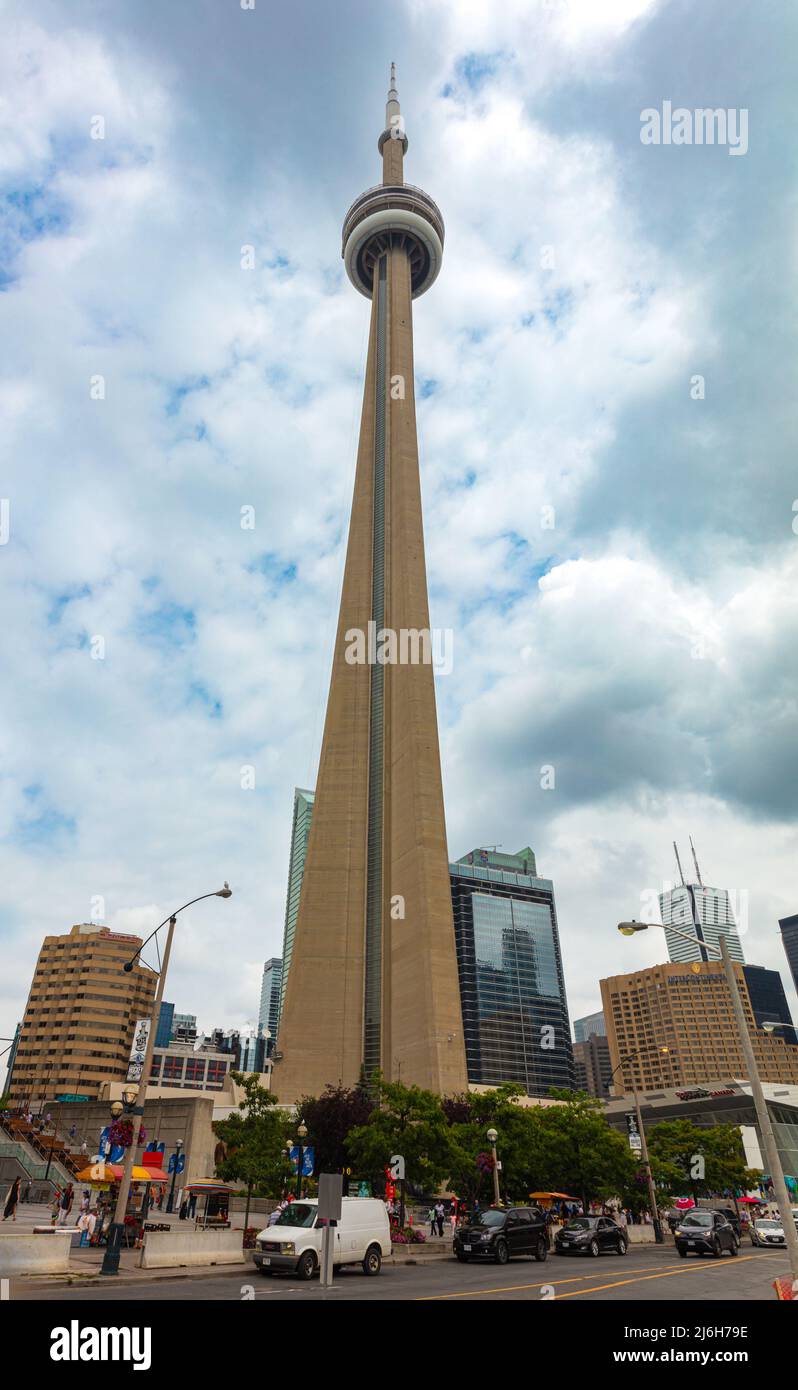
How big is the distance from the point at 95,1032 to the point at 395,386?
107m

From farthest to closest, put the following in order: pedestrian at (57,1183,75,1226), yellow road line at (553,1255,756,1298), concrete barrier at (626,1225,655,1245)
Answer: concrete barrier at (626,1225,655,1245) → pedestrian at (57,1183,75,1226) → yellow road line at (553,1255,756,1298)

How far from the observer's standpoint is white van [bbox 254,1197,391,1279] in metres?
17.8

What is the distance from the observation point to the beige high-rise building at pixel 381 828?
2655 inches

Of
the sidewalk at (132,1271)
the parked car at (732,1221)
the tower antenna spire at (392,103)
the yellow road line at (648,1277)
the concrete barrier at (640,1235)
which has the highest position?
the tower antenna spire at (392,103)

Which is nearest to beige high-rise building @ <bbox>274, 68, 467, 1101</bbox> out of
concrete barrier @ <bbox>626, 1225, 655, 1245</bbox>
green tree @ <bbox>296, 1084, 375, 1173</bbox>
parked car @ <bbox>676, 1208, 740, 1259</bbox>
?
→ green tree @ <bbox>296, 1084, 375, 1173</bbox>

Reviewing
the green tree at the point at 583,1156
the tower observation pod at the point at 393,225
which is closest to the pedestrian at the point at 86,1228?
the green tree at the point at 583,1156

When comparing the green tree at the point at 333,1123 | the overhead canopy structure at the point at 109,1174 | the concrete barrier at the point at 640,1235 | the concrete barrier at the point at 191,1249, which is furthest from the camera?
the green tree at the point at 333,1123

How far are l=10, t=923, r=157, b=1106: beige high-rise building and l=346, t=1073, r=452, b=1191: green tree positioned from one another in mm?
106528

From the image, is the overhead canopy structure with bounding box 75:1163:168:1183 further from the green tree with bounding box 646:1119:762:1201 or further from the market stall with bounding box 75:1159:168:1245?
the green tree with bounding box 646:1119:762:1201

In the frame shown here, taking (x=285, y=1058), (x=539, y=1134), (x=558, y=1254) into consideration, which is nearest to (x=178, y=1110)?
(x=285, y=1058)

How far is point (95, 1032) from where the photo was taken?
424 feet

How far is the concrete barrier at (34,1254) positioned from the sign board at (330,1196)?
264 inches

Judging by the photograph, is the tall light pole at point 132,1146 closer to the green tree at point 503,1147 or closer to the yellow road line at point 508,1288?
the yellow road line at point 508,1288

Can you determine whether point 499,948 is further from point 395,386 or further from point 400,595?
point 395,386
